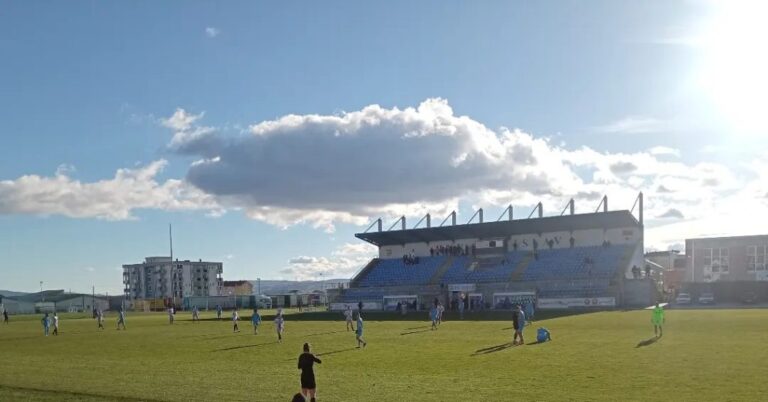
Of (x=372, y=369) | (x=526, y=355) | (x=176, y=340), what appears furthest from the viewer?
(x=176, y=340)

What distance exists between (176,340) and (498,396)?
98.5 feet

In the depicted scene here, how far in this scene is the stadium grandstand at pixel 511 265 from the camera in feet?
231

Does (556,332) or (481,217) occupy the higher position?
(481,217)

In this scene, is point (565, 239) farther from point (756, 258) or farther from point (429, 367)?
point (429, 367)

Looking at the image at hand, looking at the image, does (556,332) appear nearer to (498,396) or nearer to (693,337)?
(693,337)

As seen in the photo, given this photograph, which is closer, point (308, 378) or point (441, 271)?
point (308, 378)

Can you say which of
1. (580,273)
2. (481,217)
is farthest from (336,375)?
(481,217)

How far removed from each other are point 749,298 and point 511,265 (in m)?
25.2

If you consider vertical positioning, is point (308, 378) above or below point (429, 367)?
above

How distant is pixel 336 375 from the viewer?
23.9 meters

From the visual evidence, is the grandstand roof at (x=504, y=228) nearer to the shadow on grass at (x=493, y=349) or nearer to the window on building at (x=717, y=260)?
the window on building at (x=717, y=260)

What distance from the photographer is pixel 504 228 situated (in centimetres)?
8494

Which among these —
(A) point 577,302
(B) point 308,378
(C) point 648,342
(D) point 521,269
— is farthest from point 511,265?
(B) point 308,378

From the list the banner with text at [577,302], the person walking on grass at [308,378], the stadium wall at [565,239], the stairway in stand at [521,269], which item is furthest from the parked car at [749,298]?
the person walking on grass at [308,378]
